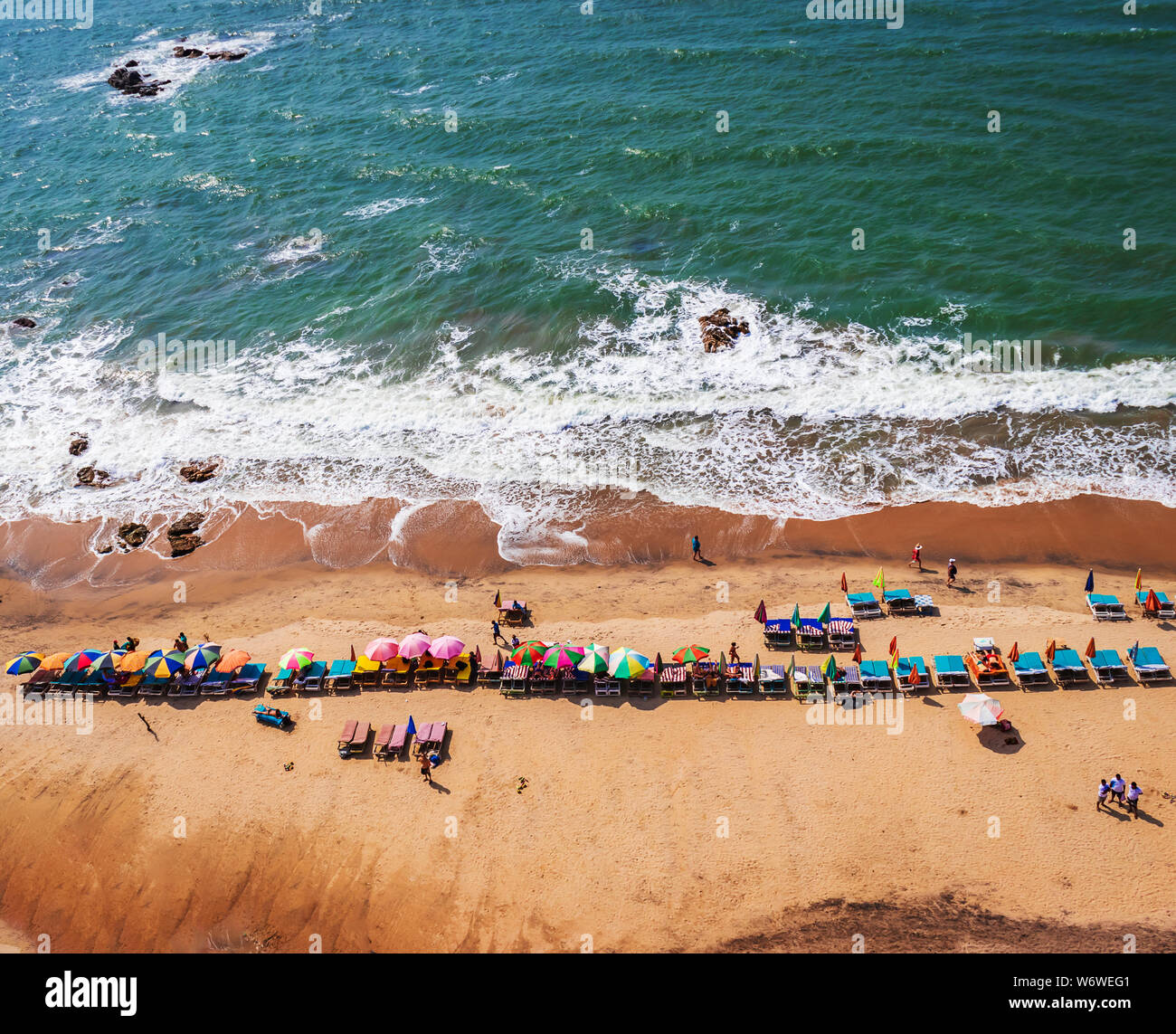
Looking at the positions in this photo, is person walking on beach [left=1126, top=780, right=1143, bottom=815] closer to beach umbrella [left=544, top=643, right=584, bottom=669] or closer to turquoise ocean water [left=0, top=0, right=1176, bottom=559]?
turquoise ocean water [left=0, top=0, right=1176, bottom=559]

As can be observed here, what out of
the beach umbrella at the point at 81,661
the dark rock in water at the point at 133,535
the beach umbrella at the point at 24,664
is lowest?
the beach umbrella at the point at 24,664

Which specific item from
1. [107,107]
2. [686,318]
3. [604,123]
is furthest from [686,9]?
[107,107]

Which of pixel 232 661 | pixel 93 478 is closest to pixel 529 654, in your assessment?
pixel 232 661

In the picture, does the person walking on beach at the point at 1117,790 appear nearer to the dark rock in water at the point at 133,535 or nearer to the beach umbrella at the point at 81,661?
the beach umbrella at the point at 81,661

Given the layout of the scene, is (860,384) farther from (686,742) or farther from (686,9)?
(686,9)

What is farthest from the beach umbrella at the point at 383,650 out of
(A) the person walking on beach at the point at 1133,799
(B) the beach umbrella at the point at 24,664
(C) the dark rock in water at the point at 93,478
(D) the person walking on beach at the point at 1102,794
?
(A) the person walking on beach at the point at 1133,799
